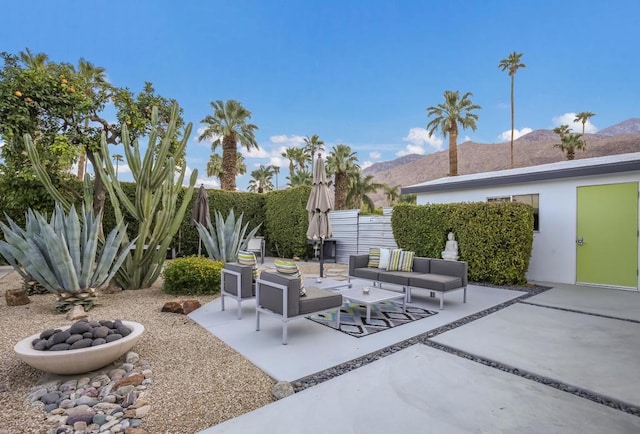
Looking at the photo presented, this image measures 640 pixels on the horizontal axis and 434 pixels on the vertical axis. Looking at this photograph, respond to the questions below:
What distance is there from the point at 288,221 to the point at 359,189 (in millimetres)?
12358

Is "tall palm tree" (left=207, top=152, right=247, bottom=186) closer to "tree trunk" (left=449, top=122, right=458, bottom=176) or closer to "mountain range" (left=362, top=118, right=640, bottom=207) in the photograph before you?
"tree trunk" (left=449, top=122, right=458, bottom=176)

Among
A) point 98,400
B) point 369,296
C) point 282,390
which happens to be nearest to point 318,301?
point 369,296

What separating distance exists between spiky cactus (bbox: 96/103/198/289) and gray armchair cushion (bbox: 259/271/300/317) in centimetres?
340

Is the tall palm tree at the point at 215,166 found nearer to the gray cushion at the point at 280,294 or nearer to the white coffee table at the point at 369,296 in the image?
the white coffee table at the point at 369,296

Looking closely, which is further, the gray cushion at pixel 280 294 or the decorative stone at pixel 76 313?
the decorative stone at pixel 76 313

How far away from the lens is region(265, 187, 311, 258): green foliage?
1267cm

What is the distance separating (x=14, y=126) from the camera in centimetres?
605

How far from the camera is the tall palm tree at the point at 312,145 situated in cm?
2681

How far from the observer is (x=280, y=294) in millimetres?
3984

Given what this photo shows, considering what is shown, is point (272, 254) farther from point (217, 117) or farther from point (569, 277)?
point (569, 277)

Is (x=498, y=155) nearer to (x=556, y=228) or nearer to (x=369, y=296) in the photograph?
(x=556, y=228)

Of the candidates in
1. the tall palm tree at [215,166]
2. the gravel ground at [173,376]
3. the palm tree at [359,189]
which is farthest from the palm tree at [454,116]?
the gravel ground at [173,376]

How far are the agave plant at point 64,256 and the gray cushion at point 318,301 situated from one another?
11.0ft

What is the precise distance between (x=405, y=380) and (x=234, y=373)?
156cm
